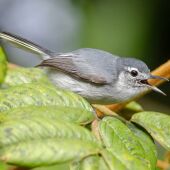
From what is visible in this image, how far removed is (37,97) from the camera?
169cm

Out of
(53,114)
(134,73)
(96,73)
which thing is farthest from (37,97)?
(134,73)

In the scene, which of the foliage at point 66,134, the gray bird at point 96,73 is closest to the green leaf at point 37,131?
the foliage at point 66,134

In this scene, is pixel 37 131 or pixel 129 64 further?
pixel 129 64

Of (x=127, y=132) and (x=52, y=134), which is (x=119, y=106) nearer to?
(x=127, y=132)

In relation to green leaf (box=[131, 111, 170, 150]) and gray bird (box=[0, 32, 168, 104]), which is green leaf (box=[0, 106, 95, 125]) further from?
gray bird (box=[0, 32, 168, 104])

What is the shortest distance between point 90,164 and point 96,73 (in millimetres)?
1468

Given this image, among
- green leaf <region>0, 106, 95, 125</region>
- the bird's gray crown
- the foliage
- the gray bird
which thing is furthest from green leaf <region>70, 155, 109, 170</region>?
the bird's gray crown

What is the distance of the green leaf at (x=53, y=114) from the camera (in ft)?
4.91

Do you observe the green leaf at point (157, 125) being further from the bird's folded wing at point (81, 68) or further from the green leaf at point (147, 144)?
the bird's folded wing at point (81, 68)

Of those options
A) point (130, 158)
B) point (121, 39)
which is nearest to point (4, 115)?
point (130, 158)

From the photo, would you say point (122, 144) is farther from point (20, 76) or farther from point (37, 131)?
point (20, 76)

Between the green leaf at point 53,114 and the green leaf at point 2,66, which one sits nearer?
the green leaf at point 53,114

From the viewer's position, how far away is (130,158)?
145 cm

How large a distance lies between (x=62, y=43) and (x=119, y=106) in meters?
2.60
